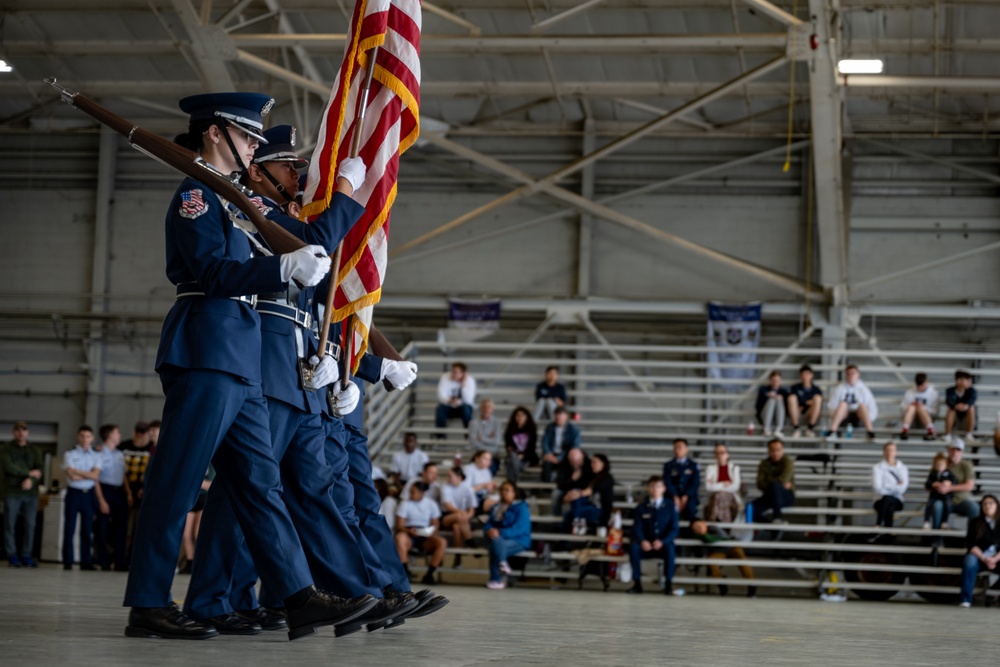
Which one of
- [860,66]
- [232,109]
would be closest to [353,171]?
[232,109]

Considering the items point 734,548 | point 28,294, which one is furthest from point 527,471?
point 28,294

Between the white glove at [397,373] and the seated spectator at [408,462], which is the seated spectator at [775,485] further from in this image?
the white glove at [397,373]

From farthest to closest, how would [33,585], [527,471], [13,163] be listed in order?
[13,163], [527,471], [33,585]

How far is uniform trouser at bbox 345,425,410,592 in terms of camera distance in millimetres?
5289

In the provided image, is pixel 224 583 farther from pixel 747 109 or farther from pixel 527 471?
pixel 747 109

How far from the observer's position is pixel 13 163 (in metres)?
20.8

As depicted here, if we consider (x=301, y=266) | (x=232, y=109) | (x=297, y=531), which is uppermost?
(x=232, y=109)

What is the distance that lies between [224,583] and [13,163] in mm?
18254

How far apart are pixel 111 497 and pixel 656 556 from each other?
6200 millimetres

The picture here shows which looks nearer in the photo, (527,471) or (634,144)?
(527,471)

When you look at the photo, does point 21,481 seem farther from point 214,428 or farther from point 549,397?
point 214,428

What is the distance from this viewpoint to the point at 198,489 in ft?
13.6

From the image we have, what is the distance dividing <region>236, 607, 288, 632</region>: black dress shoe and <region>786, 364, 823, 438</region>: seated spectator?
37.4 ft

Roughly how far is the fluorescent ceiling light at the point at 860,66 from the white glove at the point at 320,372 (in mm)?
10661
